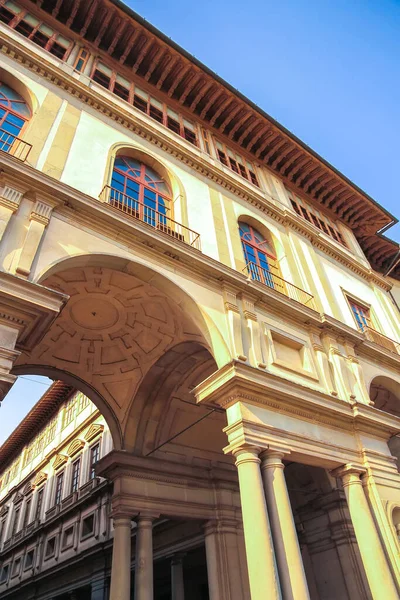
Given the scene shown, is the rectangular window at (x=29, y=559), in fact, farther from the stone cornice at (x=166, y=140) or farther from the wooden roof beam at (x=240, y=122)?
the wooden roof beam at (x=240, y=122)

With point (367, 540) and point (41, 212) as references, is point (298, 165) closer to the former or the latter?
point (41, 212)

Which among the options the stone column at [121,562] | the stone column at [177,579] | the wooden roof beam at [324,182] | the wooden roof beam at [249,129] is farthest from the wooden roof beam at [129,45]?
the stone column at [177,579]

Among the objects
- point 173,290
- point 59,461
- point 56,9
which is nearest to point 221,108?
point 56,9

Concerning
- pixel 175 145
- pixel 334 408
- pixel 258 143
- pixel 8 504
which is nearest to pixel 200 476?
pixel 334 408

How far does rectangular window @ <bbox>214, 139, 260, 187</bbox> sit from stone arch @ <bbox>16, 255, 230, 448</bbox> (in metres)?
6.81

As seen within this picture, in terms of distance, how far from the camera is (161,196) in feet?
36.8

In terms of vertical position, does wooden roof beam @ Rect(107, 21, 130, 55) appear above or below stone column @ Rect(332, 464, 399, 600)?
above

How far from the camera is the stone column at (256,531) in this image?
6.09m

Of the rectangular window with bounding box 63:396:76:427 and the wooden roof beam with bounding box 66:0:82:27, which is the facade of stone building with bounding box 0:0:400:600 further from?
the rectangular window with bounding box 63:396:76:427

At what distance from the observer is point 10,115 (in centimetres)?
951

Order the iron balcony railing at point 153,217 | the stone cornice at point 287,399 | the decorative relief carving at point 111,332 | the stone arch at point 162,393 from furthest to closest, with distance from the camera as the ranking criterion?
the stone arch at point 162,393 → the decorative relief carving at point 111,332 → the iron balcony railing at point 153,217 → the stone cornice at point 287,399

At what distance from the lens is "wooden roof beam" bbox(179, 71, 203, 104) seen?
46.9 feet

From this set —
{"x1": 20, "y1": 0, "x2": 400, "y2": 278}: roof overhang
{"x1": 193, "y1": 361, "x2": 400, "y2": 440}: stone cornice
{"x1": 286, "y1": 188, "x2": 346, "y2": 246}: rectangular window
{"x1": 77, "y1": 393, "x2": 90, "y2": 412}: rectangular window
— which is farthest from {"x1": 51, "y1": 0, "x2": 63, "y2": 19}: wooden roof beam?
{"x1": 77, "y1": 393, "x2": 90, "y2": 412}: rectangular window

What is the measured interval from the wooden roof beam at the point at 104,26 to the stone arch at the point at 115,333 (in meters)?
8.47
